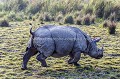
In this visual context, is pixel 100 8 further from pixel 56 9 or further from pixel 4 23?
pixel 4 23

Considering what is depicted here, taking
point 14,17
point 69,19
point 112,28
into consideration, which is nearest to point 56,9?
point 14,17

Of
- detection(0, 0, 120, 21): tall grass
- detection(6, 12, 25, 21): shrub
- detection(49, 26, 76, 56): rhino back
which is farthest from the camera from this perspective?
detection(0, 0, 120, 21): tall grass

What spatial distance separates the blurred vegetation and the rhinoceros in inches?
310

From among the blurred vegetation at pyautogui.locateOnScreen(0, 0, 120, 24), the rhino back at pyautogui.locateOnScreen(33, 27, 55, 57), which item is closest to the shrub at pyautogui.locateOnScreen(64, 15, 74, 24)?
the blurred vegetation at pyautogui.locateOnScreen(0, 0, 120, 24)

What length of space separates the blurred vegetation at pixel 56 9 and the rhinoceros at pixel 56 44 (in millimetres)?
7873

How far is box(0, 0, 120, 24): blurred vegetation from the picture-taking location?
17.3 m

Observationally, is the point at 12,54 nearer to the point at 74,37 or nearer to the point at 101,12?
the point at 74,37

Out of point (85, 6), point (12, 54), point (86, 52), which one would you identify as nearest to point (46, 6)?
point (85, 6)

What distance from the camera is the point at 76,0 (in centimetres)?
1948

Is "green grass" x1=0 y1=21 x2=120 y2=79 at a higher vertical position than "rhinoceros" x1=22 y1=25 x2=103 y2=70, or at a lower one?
lower

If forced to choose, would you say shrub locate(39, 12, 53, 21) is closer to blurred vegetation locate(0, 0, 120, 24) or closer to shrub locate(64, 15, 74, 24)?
blurred vegetation locate(0, 0, 120, 24)

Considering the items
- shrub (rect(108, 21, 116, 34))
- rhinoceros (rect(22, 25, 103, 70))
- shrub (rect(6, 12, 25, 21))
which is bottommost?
shrub (rect(108, 21, 116, 34))

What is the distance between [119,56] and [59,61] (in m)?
1.74

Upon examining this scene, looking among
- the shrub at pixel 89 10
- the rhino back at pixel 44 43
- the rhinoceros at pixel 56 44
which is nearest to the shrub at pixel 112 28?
the shrub at pixel 89 10
